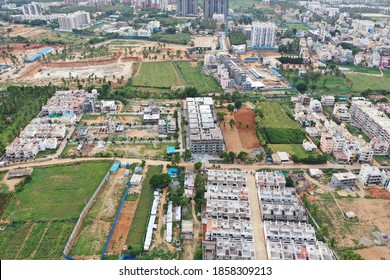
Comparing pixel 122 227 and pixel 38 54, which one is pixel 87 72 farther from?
pixel 122 227

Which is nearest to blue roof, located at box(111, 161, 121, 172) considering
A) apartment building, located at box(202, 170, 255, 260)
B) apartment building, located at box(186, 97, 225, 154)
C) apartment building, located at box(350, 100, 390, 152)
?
apartment building, located at box(186, 97, 225, 154)

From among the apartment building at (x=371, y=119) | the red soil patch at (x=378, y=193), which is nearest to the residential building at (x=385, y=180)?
the red soil patch at (x=378, y=193)

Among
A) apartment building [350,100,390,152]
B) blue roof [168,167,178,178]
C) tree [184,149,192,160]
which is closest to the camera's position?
blue roof [168,167,178,178]

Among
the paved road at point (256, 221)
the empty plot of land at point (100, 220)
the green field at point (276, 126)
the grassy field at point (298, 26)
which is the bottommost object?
the empty plot of land at point (100, 220)

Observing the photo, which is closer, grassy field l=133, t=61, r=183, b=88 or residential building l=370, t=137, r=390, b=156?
residential building l=370, t=137, r=390, b=156

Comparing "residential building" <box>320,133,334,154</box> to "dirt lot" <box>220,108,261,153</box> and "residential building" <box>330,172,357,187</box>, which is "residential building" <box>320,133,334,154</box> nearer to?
"residential building" <box>330,172,357,187</box>

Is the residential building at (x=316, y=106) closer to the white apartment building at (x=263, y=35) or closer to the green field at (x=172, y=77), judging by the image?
the green field at (x=172, y=77)
